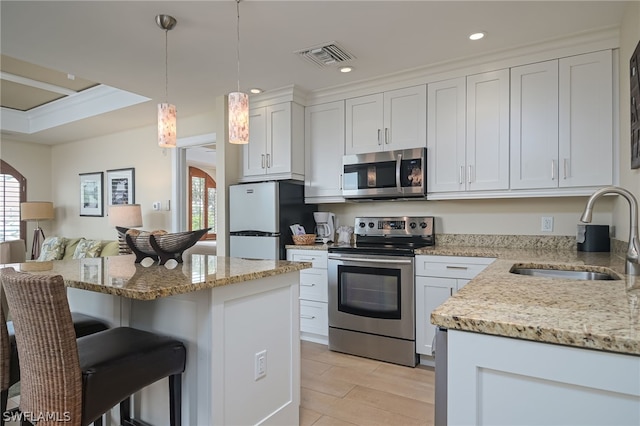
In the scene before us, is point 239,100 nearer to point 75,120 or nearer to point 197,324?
point 197,324

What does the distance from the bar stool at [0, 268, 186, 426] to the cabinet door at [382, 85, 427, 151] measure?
8.69 ft

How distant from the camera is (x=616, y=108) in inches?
98.9

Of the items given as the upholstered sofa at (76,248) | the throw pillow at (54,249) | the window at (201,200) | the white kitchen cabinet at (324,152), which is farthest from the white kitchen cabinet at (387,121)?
the throw pillow at (54,249)

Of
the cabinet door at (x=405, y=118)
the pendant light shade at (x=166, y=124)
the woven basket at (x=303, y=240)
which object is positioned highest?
the cabinet door at (x=405, y=118)

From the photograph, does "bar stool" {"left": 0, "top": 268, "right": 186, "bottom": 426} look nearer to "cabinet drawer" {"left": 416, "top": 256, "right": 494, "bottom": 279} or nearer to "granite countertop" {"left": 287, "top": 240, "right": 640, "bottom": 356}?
"granite countertop" {"left": 287, "top": 240, "right": 640, "bottom": 356}

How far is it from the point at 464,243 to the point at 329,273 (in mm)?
1233

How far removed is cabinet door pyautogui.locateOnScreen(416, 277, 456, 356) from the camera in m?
2.81

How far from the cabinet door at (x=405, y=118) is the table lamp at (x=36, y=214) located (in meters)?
5.42

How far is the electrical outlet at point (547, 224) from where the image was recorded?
117 inches

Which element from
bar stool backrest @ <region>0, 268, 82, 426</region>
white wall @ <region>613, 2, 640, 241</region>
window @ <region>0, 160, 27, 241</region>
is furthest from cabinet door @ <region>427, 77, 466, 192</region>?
window @ <region>0, 160, 27, 241</region>

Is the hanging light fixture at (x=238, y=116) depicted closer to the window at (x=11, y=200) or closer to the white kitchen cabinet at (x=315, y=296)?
the white kitchen cabinet at (x=315, y=296)

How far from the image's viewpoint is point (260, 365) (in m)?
Answer: 1.77

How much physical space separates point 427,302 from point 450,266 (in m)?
0.34

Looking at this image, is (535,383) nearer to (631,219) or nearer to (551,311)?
(551,311)
